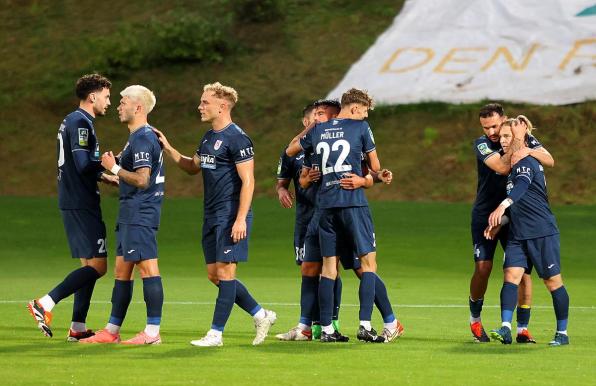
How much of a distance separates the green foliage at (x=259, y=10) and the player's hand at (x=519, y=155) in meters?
27.3

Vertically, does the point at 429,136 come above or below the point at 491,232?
above

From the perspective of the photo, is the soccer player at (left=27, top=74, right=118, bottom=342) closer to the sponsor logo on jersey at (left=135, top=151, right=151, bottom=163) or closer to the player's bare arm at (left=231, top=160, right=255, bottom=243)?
the sponsor logo on jersey at (left=135, top=151, right=151, bottom=163)

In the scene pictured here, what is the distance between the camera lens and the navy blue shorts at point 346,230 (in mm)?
11320

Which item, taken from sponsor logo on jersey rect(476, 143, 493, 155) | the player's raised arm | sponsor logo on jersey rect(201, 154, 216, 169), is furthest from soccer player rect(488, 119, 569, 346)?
the player's raised arm

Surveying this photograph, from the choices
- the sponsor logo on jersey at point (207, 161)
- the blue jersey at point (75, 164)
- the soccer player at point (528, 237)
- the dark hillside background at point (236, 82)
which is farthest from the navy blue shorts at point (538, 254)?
the dark hillside background at point (236, 82)

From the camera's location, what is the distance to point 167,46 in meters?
37.1

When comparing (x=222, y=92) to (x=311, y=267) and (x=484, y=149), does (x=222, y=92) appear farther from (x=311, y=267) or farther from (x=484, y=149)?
(x=484, y=149)

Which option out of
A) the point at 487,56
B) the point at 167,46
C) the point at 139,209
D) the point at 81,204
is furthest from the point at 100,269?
the point at 167,46

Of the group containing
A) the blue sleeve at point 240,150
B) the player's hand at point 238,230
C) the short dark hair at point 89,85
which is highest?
the short dark hair at point 89,85

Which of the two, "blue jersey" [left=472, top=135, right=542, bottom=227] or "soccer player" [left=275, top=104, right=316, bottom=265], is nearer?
"blue jersey" [left=472, top=135, right=542, bottom=227]

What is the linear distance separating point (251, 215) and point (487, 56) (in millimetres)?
23882

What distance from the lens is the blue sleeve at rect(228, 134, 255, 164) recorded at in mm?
10969

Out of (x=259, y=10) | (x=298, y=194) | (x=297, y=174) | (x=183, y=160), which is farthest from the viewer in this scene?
(x=259, y=10)

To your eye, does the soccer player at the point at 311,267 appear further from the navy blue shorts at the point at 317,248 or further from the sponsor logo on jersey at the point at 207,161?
the sponsor logo on jersey at the point at 207,161
